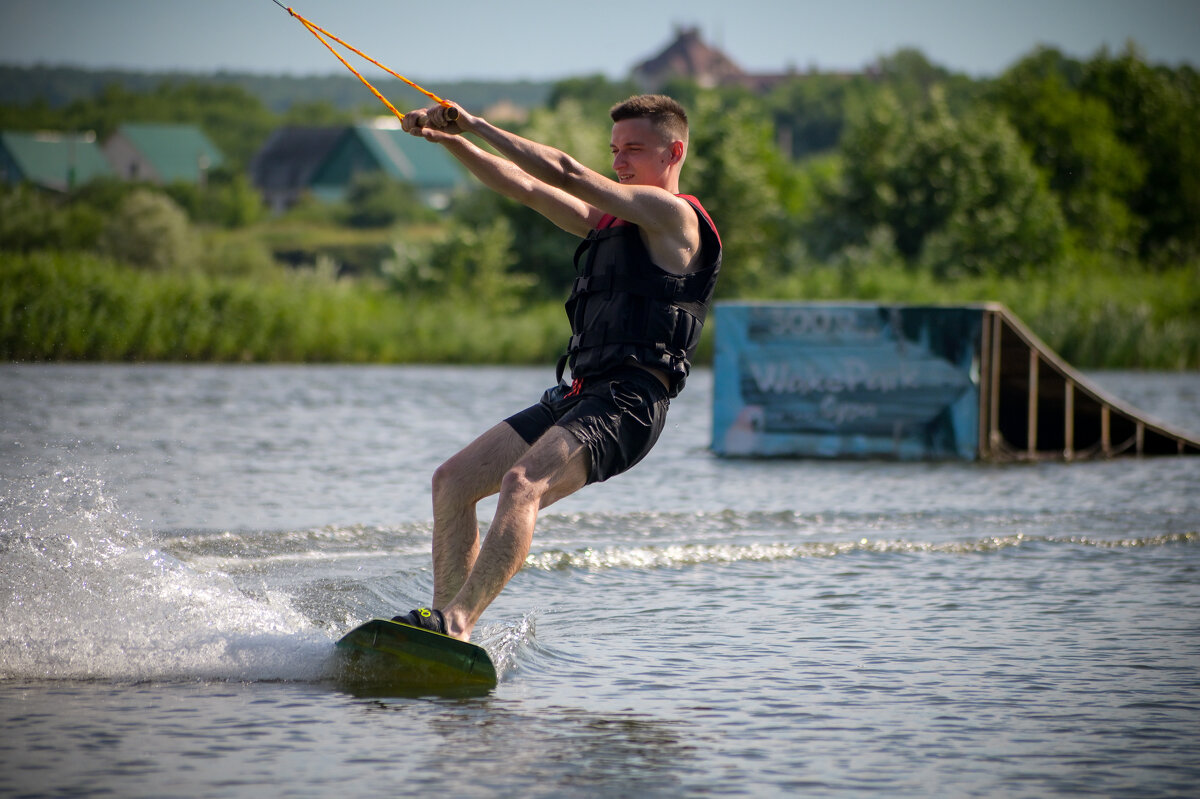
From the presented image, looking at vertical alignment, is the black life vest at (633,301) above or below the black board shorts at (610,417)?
above

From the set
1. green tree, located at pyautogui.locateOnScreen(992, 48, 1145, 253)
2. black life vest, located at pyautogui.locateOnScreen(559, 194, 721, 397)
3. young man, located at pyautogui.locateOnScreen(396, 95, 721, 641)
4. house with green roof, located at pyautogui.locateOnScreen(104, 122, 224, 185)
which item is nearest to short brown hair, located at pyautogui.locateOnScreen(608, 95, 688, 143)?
young man, located at pyautogui.locateOnScreen(396, 95, 721, 641)

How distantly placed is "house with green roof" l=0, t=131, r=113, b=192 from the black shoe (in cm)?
6287

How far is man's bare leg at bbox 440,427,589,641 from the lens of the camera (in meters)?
5.34

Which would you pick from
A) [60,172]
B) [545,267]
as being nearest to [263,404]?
[545,267]

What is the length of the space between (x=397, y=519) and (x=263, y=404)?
389 inches

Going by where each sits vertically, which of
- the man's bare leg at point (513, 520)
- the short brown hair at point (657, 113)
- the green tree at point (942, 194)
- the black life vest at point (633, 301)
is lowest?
the man's bare leg at point (513, 520)

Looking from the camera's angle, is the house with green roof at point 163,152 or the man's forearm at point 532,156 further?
the house with green roof at point 163,152

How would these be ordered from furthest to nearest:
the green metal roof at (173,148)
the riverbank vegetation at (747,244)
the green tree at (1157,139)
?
the green metal roof at (173,148)
the green tree at (1157,139)
the riverbank vegetation at (747,244)

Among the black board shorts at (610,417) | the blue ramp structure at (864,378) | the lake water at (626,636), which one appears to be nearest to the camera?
the lake water at (626,636)

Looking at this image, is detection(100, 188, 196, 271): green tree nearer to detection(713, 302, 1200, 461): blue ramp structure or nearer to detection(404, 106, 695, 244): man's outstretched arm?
detection(713, 302, 1200, 461): blue ramp structure

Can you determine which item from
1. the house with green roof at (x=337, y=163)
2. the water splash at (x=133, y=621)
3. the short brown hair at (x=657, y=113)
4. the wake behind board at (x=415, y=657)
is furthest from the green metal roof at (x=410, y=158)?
the wake behind board at (x=415, y=657)

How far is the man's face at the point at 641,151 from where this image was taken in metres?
5.55

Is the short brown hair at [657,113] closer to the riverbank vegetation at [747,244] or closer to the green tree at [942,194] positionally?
the riverbank vegetation at [747,244]

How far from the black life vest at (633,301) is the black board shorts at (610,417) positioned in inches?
2.7
